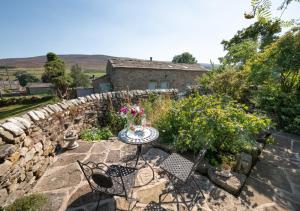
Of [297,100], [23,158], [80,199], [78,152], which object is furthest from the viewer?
[297,100]

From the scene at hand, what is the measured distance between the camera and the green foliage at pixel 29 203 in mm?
A: 2031

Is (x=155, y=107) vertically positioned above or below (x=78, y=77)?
above

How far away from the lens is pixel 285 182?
2.79 metres

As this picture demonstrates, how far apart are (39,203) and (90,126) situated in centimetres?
336

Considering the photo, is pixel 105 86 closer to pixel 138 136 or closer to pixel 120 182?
pixel 138 136

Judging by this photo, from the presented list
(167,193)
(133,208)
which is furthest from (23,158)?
(167,193)

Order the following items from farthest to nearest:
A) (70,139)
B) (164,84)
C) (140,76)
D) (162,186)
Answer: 1. (164,84)
2. (140,76)
3. (70,139)
4. (162,186)

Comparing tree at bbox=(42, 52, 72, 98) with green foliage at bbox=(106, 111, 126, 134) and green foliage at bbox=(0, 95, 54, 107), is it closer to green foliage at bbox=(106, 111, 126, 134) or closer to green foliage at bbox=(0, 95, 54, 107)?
green foliage at bbox=(0, 95, 54, 107)

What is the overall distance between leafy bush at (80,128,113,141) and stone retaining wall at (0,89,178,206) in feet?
0.94

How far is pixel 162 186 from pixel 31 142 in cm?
253

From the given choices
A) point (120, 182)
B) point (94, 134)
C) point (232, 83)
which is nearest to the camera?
point (120, 182)

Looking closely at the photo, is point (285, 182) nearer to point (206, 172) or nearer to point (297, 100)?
point (206, 172)

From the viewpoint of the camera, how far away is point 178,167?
2.43m

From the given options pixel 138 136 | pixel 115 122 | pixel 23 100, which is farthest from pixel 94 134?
pixel 23 100
